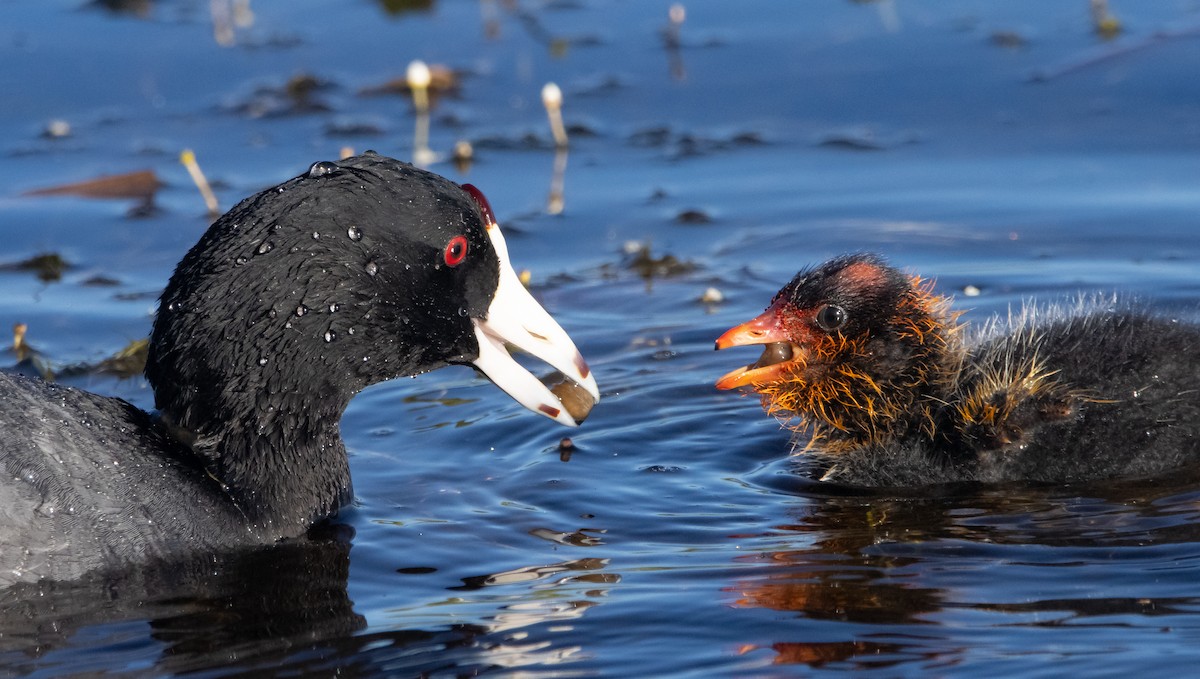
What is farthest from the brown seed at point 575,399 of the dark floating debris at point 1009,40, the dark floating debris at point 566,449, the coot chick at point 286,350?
the dark floating debris at point 1009,40

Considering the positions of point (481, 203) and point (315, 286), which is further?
point (481, 203)

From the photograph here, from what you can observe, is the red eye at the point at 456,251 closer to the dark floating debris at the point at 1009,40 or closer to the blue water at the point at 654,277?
the blue water at the point at 654,277

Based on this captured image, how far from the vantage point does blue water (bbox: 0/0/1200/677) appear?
4.12m

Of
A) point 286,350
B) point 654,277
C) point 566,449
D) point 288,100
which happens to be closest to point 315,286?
point 286,350

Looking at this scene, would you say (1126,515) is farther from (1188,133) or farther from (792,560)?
(1188,133)

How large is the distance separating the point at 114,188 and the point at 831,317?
4350 millimetres

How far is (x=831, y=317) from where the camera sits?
5.35 m

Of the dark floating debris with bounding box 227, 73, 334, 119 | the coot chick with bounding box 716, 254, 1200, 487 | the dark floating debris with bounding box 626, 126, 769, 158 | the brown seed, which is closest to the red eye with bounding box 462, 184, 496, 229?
the brown seed

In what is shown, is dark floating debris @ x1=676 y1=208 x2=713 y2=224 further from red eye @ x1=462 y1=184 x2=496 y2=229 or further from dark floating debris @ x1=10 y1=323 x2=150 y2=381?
red eye @ x1=462 y1=184 x2=496 y2=229

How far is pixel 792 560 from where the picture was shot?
14.9 feet

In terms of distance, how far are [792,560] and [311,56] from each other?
637 centimetres

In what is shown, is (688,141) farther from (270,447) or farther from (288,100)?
(270,447)

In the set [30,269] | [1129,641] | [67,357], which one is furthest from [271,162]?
[1129,641]

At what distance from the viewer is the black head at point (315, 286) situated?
189 inches
